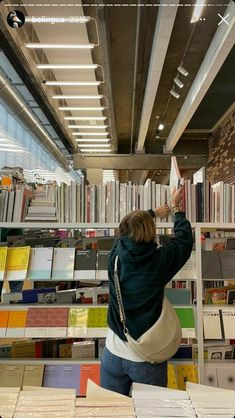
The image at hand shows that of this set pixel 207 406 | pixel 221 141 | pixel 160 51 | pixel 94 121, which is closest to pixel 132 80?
pixel 94 121

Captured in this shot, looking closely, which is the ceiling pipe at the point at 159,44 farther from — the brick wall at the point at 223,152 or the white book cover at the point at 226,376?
the white book cover at the point at 226,376


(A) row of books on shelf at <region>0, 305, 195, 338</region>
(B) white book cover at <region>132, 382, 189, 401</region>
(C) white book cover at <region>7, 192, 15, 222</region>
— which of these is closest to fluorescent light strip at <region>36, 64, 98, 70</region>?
(C) white book cover at <region>7, 192, 15, 222</region>

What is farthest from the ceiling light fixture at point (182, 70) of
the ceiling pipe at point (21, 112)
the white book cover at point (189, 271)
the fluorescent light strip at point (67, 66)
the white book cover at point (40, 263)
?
the white book cover at point (40, 263)

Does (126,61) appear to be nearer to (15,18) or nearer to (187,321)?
(15,18)

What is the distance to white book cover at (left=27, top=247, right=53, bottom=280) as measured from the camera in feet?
9.85

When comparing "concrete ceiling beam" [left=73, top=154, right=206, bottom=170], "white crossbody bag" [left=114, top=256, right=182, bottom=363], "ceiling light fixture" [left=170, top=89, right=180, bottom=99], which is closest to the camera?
"white crossbody bag" [left=114, top=256, right=182, bottom=363]

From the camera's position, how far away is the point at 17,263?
3.03 m

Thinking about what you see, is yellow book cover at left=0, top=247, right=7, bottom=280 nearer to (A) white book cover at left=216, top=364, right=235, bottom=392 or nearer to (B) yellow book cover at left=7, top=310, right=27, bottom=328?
(B) yellow book cover at left=7, top=310, right=27, bottom=328

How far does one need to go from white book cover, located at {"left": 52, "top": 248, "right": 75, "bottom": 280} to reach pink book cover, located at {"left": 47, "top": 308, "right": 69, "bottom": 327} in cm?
25

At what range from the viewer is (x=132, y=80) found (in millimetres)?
5762

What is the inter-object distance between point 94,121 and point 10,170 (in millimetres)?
1666

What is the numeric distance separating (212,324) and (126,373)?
1.08 metres

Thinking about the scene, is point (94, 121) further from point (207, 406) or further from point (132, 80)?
point (207, 406)

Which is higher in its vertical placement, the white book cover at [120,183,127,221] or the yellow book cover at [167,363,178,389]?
the white book cover at [120,183,127,221]
